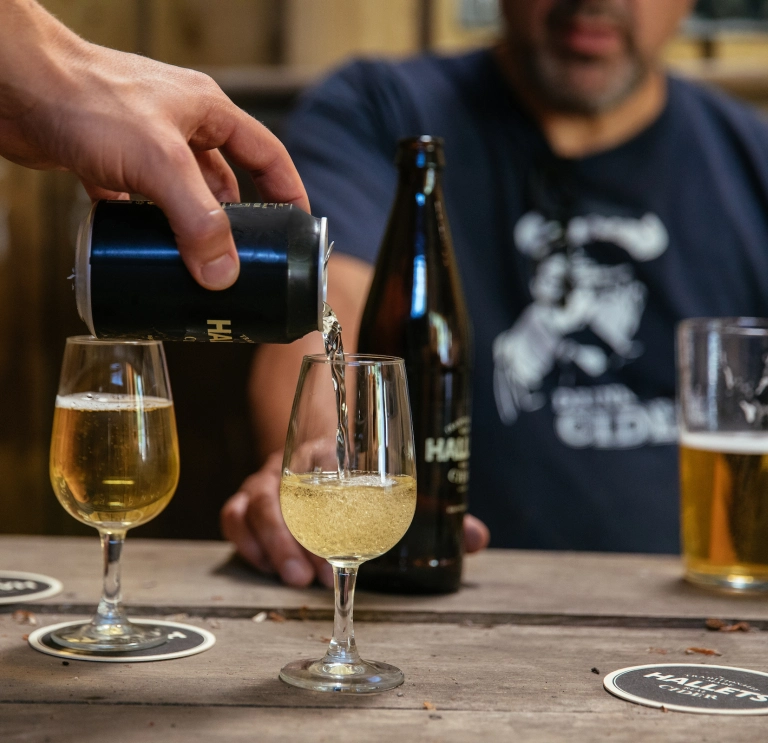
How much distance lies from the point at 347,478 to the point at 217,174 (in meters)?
0.38

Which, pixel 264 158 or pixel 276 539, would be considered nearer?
pixel 264 158

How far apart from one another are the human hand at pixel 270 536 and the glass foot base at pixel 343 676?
29 cm

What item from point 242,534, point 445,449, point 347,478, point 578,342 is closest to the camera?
point 347,478

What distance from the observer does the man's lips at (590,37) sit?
6.30 feet

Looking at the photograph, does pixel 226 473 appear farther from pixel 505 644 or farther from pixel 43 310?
pixel 505 644

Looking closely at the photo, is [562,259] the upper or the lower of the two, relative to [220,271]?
upper

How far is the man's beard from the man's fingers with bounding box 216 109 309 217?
3.67 feet

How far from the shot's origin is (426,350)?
109 cm

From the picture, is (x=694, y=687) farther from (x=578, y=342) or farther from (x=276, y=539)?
(x=578, y=342)

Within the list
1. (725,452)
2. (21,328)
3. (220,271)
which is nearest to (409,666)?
(220,271)

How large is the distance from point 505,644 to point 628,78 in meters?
1.40

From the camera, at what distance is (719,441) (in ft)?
3.72

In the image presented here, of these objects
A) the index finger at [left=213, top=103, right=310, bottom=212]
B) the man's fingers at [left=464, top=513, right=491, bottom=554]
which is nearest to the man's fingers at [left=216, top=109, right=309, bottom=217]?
the index finger at [left=213, top=103, right=310, bottom=212]

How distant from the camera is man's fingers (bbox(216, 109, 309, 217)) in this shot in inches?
36.0
